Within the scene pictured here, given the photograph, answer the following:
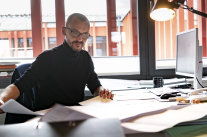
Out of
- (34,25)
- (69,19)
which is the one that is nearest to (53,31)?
(34,25)

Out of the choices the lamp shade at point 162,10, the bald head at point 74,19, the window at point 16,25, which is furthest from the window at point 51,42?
the lamp shade at point 162,10

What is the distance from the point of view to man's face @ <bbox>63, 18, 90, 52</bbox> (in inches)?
63.8

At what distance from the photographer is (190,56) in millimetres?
1795

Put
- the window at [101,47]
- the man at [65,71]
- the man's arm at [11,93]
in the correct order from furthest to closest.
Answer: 1. the window at [101,47]
2. the man at [65,71]
3. the man's arm at [11,93]

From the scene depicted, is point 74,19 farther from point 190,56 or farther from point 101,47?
point 101,47

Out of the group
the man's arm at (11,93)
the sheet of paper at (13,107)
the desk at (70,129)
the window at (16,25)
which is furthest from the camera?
the window at (16,25)

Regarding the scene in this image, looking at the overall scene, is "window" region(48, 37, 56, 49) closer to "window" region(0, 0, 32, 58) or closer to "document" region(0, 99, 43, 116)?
"window" region(0, 0, 32, 58)

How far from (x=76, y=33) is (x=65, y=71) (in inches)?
12.2

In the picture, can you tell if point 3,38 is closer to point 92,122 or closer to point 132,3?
point 132,3

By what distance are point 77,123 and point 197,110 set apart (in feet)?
1.40

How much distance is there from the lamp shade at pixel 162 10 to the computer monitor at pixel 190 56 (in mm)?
230

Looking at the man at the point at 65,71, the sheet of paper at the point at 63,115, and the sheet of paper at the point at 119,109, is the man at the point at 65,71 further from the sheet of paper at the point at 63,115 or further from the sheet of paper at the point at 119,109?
the sheet of paper at the point at 63,115

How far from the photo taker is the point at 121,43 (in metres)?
2.83

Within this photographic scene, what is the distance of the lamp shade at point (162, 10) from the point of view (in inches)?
61.1
